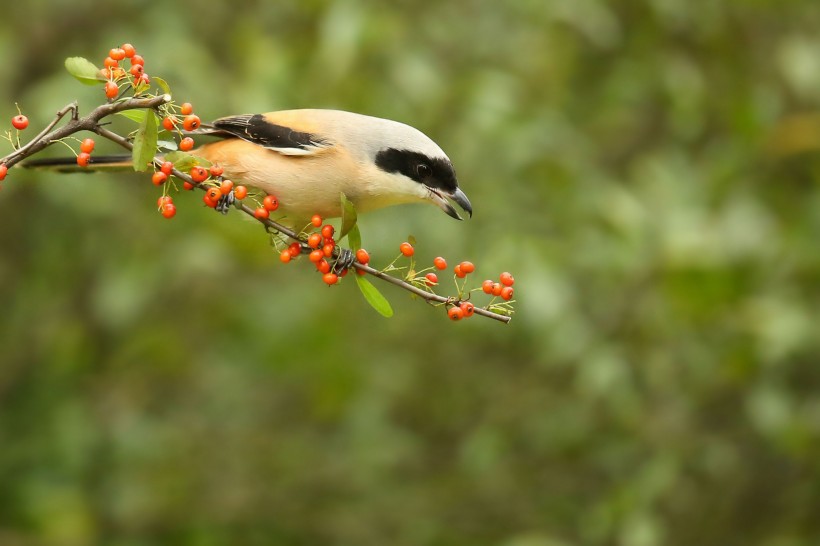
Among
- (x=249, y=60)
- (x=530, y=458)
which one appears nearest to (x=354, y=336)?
(x=530, y=458)

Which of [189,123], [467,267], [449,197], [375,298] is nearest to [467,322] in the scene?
[449,197]

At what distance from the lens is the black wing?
2934mm

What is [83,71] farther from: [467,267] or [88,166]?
[467,267]

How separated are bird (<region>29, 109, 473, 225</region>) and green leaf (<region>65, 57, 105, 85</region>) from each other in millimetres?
850

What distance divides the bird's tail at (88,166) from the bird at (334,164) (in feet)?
0.03

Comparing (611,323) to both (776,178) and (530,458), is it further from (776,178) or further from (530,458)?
(776,178)

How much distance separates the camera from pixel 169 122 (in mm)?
1934

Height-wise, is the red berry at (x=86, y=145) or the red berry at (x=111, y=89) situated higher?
the red berry at (x=86, y=145)

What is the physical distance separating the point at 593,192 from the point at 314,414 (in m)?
2.07

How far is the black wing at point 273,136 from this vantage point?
9.62ft

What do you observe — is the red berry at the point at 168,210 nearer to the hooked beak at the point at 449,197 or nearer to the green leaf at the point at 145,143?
the green leaf at the point at 145,143

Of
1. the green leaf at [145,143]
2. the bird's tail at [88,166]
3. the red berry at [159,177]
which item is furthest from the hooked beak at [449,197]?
the green leaf at [145,143]

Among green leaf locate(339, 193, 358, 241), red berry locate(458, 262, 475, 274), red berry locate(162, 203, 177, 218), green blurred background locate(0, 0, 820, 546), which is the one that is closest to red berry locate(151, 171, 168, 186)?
red berry locate(162, 203, 177, 218)

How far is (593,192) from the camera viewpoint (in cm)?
493
